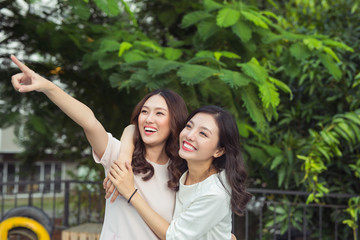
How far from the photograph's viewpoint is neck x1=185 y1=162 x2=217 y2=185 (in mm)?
1725

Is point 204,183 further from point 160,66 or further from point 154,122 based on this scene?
point 160,66

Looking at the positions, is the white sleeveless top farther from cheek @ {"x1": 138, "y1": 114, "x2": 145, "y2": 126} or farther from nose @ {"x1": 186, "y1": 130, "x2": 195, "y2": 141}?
nose @ {"x1": 186, "y1": 130, "x2": 195, "y2": 141}

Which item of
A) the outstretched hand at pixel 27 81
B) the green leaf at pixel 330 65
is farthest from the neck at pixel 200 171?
the green leaf at pixel 330 65

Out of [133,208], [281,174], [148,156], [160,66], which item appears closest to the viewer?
[133,208]

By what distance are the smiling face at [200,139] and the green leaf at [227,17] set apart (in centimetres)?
188

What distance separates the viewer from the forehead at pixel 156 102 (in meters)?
1.82

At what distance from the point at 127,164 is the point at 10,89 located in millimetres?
3009

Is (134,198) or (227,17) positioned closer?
(134,198)

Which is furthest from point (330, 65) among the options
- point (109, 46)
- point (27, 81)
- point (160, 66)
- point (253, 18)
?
point (27, 81)

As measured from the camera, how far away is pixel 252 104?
326cm

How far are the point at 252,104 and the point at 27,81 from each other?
6.92 feet

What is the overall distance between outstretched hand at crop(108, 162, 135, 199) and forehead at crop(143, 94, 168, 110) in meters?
0.30

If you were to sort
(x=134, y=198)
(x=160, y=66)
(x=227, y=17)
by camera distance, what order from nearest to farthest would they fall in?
(x=134, y=198) < (x=160, y=66) < (x=227, y=17)

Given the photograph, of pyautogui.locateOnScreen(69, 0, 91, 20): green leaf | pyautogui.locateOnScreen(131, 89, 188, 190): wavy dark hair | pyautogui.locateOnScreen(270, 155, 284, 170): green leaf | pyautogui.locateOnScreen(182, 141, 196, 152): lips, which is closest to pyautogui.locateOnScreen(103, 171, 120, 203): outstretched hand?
pyautogui.locateOnScreen(131, 89, 188, 190): wavy dark hair
